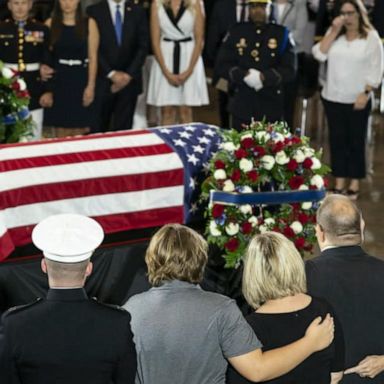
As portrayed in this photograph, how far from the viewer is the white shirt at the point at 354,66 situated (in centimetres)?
818

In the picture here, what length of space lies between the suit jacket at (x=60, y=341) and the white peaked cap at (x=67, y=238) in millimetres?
93

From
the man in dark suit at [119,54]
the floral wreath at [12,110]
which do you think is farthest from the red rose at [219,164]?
the man in dark suit at [119,54]

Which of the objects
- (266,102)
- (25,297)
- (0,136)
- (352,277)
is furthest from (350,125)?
(352,277)

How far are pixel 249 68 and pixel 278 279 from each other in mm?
5200

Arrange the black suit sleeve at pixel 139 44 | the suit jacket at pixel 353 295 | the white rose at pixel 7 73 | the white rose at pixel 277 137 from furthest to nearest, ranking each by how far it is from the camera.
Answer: the black suit sleeve at pixel 139 44
the white rose at pixel 7 73
the white rose at pixel 277 137
the suit jacket at pixel 353 295

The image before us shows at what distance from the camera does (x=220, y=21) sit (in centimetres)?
932

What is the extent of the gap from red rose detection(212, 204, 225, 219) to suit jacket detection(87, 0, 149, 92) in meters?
3.45

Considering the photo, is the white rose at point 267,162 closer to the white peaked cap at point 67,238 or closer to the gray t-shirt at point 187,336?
the gray t-shirt at point 187,336

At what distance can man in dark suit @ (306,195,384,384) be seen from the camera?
11.8 feet

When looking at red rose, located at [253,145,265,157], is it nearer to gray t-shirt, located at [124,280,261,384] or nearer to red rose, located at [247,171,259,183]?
red rose, located at [247,171,259,183]

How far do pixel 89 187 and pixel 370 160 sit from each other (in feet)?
15.5


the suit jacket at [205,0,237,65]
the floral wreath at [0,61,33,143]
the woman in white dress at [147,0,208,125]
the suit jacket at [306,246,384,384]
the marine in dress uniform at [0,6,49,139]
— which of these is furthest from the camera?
the suit jacket at [205,0,237,65]

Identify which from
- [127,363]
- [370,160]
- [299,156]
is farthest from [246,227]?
[370,160]

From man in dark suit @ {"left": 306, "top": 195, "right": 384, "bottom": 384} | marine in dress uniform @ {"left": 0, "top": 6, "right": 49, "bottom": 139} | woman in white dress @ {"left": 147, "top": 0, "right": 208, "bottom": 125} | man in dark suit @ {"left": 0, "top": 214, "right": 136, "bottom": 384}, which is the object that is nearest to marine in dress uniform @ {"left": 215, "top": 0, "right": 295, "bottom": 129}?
woman in white dress @ {"left": 147, "top": 0, "right": 208, "bottom": 125}
